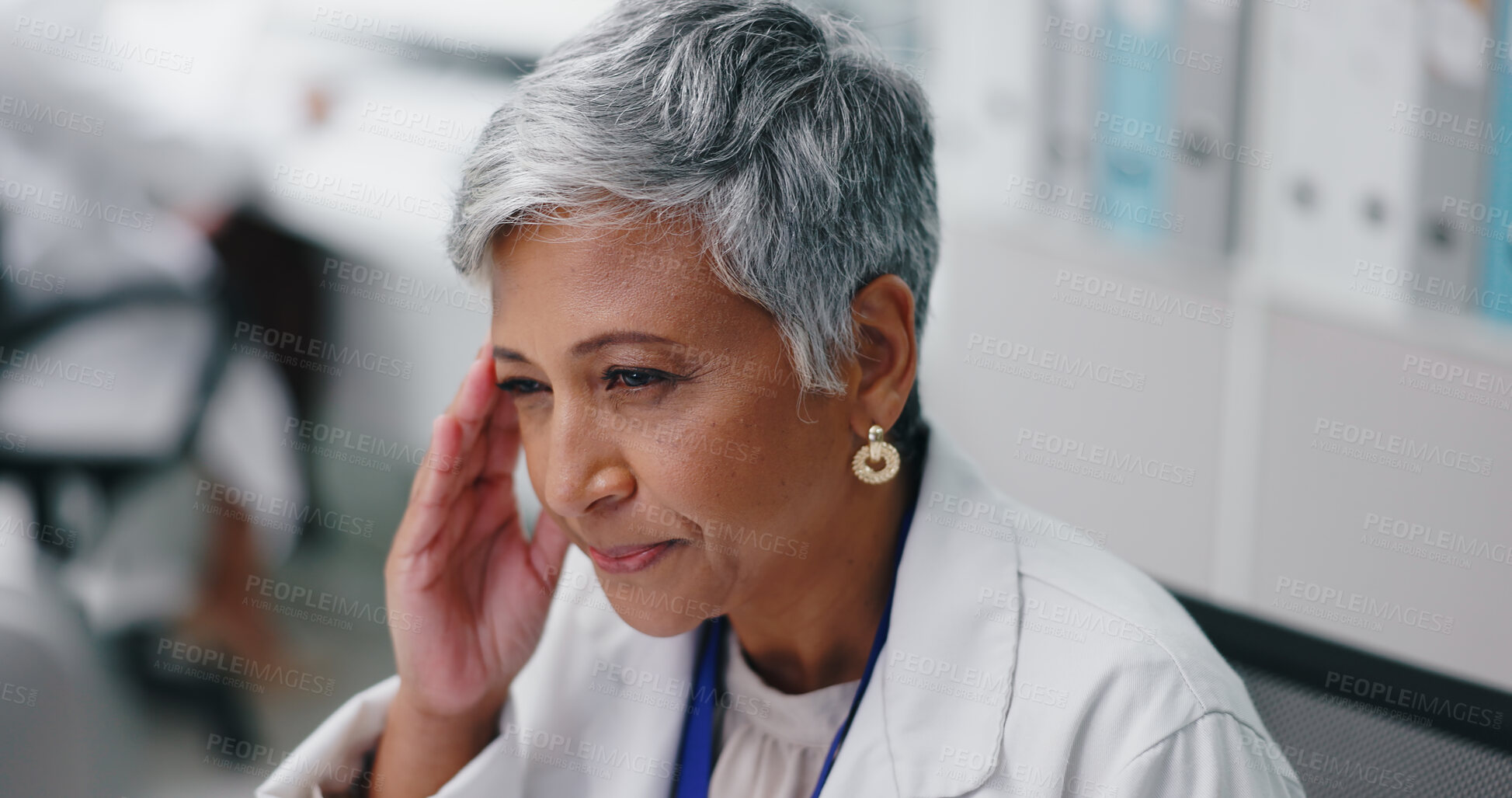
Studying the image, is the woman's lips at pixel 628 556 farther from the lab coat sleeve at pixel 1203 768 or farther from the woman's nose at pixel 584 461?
the lab coat sleeve at pixel 1203 768

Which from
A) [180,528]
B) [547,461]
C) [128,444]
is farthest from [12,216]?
[547,461]

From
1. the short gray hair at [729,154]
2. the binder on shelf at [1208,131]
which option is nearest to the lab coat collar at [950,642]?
the short gray hair at [729,154]

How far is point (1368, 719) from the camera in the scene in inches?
38.8

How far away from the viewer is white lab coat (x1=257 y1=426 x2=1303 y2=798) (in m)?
1.02

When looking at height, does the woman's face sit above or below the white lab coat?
above

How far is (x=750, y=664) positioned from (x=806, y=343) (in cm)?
47

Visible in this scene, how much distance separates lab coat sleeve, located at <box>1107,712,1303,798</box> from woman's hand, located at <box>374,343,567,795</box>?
70 centimetres

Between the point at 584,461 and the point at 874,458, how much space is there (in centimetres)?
30

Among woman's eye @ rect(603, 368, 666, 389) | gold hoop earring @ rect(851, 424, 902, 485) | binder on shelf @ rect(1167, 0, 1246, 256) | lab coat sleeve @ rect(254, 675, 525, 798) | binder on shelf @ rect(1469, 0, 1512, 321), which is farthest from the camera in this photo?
binder on shelf @ rect(1167, 0, 1246, 256)

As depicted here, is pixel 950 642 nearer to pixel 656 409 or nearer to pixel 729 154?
pixel 656 409

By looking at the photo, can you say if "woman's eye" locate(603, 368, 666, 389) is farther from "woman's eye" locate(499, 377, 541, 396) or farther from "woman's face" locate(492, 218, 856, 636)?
"woman's eye" locate(499, 377, 541, 396)

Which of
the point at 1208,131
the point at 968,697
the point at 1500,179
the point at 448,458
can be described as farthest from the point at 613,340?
the point at 1208,131

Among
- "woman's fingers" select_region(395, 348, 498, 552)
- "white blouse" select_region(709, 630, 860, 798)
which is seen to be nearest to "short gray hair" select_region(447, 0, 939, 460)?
"woman's fingers" select_region(395, 348, 498, 552)

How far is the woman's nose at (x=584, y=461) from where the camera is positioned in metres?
1.04
